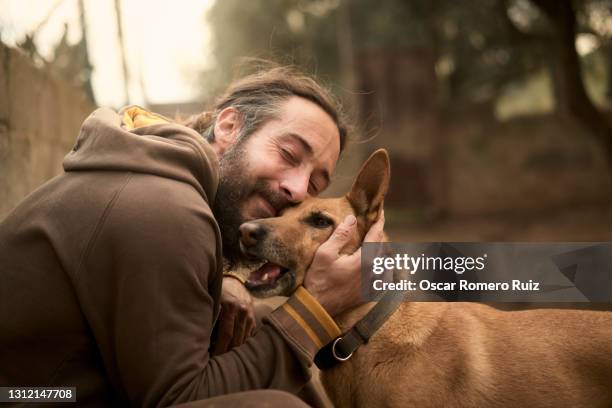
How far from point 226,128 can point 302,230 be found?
0.76 metres

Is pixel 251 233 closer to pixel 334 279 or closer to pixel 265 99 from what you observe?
pixel 334 279

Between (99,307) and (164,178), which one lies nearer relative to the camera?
(99,307)

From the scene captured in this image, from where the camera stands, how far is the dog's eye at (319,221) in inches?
116

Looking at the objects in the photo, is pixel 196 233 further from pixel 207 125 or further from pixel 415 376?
pixel 207 125

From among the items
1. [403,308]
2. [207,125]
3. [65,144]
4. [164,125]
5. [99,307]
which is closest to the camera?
[99,307]

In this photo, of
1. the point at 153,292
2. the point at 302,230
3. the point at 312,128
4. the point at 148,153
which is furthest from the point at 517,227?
the point at 153,292

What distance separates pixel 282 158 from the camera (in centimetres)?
302

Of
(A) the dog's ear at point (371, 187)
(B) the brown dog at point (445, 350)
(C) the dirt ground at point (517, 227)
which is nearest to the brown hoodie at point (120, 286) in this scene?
(B) the brown dog at point (445, 350)

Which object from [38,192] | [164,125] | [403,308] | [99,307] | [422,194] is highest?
[422,194]

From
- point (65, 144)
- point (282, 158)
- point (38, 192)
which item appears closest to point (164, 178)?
point (38, 192)

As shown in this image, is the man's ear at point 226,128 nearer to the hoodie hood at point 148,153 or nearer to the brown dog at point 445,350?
the brown dog at point 445,350

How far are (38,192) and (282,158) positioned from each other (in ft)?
3.90

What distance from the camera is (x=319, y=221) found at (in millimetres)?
2945

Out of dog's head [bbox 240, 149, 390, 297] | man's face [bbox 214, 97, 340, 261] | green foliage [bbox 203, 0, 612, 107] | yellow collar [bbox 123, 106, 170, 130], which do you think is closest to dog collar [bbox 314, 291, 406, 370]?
dog's head [bbox 240, 149, 390, 297]
